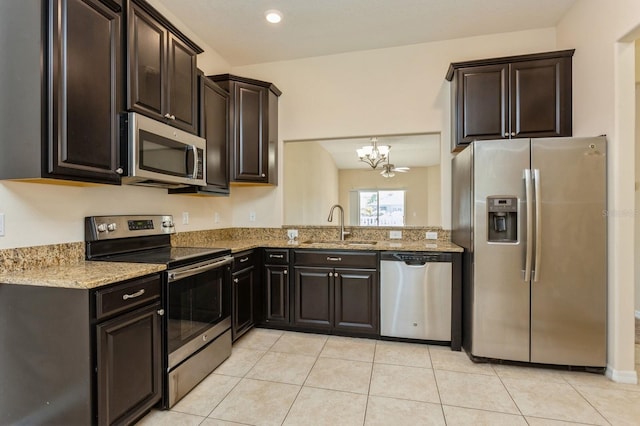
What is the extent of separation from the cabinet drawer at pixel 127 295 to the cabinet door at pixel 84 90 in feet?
2.05

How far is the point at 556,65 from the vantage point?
269 cm

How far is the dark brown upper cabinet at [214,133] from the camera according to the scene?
106 inches

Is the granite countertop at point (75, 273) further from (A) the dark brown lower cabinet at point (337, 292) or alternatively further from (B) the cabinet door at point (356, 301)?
(B) the cabinet door at point (356, 301)

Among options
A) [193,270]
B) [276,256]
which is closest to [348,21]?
[276,256]

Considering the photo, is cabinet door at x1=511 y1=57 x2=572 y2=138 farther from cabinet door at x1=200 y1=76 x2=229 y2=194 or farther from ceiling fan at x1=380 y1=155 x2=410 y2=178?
cabinet door at x1=200 y1=76 x2=229 y2=194

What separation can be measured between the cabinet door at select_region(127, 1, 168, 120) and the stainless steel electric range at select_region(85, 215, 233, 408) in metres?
0.82

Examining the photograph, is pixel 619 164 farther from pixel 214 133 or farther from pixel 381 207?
pixel 214 133

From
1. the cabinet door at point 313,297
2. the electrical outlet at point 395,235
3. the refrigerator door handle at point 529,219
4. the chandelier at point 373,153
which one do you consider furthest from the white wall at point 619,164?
the cabinet door at point 313,297

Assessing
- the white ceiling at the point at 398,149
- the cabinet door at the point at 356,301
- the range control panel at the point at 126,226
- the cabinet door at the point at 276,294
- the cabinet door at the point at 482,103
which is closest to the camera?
the range control panel at the point at 126,226

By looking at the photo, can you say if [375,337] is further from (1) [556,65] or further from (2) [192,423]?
(1) [556,65]

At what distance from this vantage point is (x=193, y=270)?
2.09 meters

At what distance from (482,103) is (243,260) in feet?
8.39

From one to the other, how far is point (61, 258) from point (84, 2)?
1435 mm

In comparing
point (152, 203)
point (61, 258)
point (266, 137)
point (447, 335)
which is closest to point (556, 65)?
point (447, 335)
